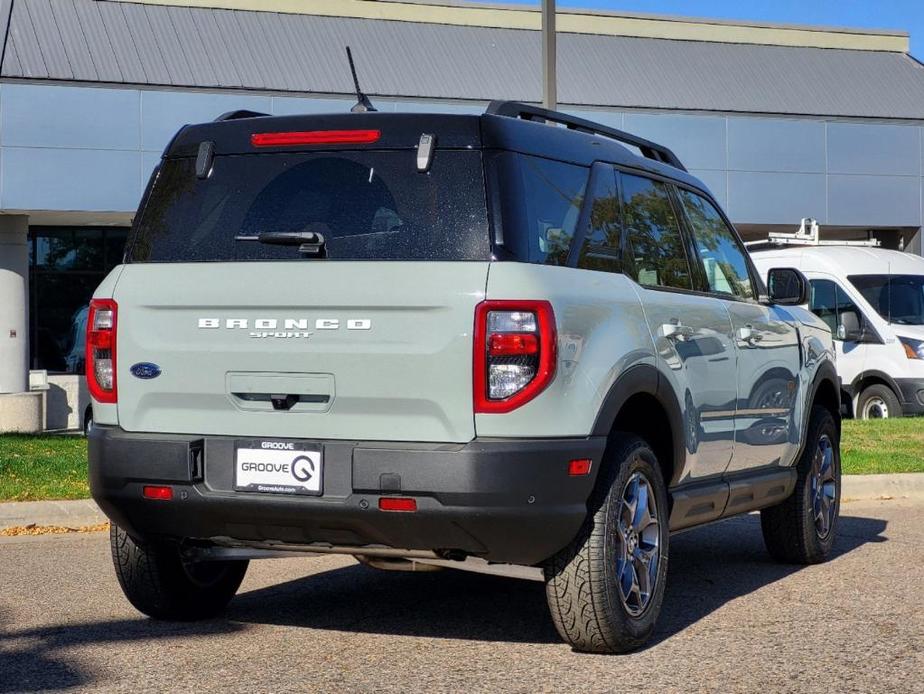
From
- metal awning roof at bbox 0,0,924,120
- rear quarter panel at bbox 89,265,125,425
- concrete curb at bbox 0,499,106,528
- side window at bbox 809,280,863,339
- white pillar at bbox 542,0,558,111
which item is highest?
metal awning roof at bbox 0,0,924,120

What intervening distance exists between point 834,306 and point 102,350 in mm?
13906

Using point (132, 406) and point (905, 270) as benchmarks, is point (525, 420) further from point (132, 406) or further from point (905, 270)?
point (905, 270)

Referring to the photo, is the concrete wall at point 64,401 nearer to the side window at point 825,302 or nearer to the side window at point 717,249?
the side window at point 825,302

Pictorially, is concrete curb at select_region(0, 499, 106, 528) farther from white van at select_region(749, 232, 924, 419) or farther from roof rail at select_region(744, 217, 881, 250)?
roof rail at select_region(744, 217, 881, 250)

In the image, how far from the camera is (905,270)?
1839 centimetres

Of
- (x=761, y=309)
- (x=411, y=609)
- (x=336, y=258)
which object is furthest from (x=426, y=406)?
(x=761, y=309)

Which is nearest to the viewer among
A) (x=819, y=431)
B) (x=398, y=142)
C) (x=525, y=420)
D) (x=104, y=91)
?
A: (x=525, y=420)

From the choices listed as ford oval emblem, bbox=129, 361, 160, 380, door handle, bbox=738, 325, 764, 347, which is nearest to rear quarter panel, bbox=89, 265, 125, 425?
ford oval emblem, bbox=129, 361, 160, 380

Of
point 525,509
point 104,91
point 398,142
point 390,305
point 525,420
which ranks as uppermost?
point 104,91

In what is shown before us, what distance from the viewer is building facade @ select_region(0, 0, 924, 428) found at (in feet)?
76.6

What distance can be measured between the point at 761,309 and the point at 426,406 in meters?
2.79

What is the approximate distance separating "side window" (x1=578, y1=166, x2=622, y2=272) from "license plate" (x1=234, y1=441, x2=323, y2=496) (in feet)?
4.08

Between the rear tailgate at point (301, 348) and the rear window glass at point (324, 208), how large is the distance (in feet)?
0.27

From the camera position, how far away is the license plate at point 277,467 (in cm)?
504
